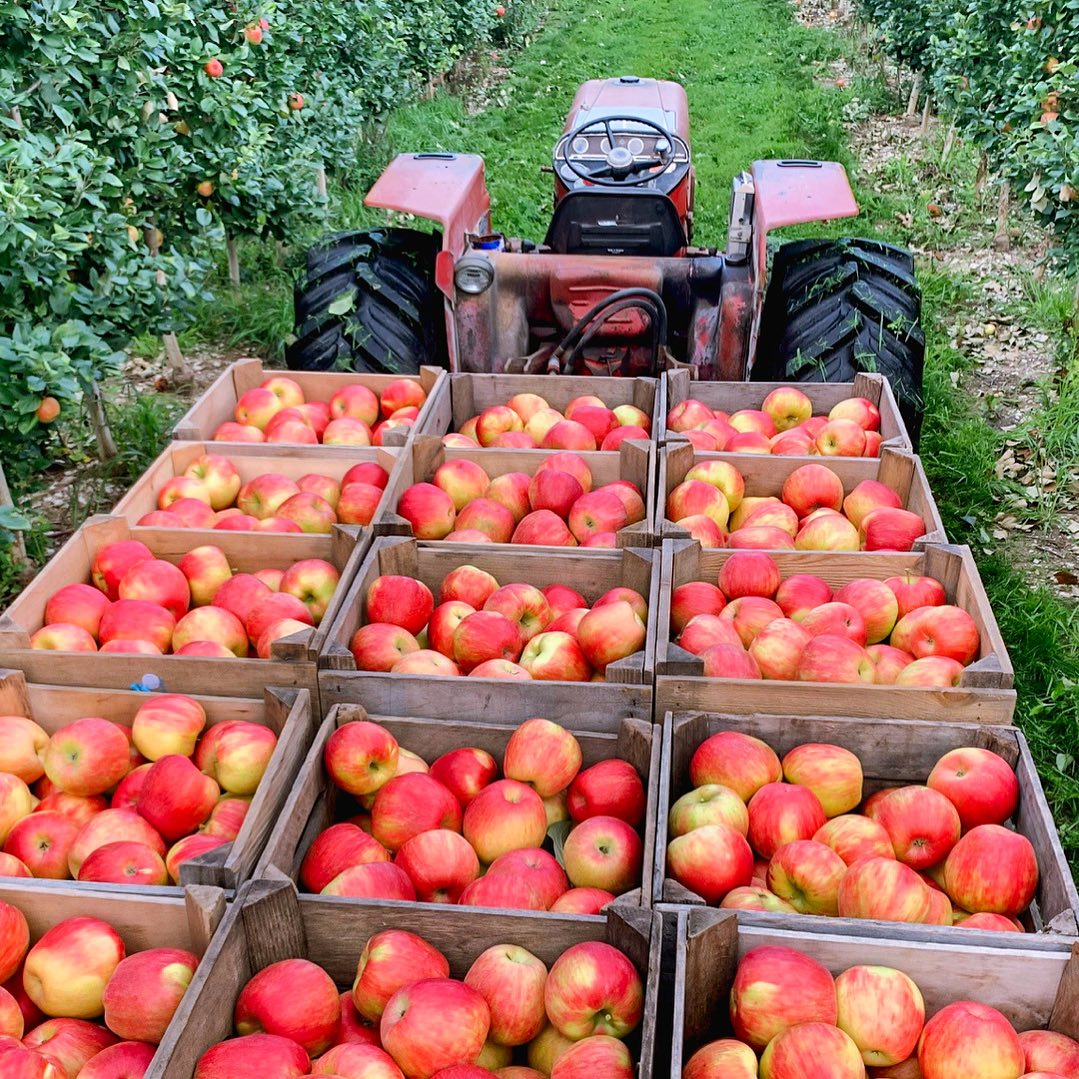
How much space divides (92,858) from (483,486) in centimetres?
162

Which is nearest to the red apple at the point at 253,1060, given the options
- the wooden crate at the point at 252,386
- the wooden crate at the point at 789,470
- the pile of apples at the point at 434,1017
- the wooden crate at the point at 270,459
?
the pile of apples at the point at 434,1017

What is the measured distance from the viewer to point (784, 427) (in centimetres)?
377

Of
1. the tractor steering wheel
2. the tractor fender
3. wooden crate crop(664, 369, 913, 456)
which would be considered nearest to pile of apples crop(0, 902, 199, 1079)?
wooden crate crop(664, 369, 913, 456)

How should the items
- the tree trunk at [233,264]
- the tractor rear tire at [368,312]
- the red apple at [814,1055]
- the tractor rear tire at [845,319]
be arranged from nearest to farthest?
the red apple at [814,1055]
the tractor rear tire at [845,319]
the tractor rear tire at [368,312]
the tree trunk at [233,264]

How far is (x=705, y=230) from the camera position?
813 centimetres

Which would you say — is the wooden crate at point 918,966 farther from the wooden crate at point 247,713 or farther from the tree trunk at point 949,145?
the tree trunk at point 949,145

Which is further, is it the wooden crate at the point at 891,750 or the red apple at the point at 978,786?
the red apple at the point at 978,786

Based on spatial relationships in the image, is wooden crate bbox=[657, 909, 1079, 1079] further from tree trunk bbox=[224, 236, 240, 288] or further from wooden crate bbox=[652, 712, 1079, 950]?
tree trunk bbox=[224, 236, 240, 288]

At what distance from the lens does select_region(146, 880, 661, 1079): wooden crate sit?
170 centimetres

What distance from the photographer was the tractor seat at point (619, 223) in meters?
4.33

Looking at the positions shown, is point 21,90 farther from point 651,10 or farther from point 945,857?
point 651,10

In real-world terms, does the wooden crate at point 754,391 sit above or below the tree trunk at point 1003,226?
above

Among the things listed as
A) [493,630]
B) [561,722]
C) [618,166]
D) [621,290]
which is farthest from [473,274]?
[561,722]

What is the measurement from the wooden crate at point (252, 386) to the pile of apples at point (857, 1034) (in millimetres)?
2239
